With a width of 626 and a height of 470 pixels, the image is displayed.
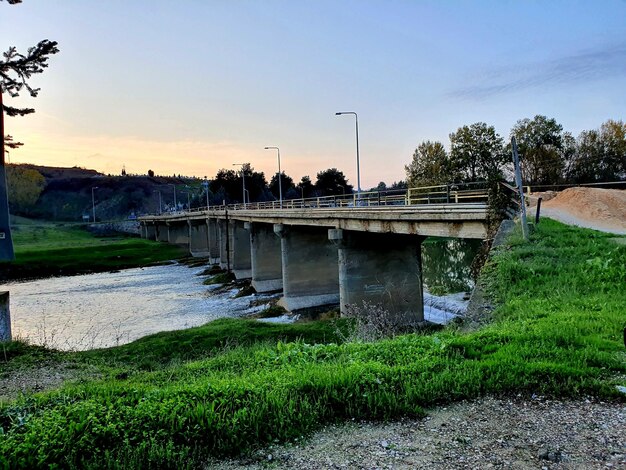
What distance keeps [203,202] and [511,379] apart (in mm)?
147508

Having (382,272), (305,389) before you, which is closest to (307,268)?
(382,272)

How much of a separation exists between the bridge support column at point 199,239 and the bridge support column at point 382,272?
52359 mm

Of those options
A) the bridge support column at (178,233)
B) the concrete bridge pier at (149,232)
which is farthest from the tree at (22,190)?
the bridge support column at (178,233)

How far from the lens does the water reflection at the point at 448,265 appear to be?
1393 inches

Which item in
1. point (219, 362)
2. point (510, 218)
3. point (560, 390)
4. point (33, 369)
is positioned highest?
point (510, 218)

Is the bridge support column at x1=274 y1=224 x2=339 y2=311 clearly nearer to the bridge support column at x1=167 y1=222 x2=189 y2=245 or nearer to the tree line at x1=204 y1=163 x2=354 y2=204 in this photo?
the bridge support column at x1=167 y1=222 x2=189 y2=245

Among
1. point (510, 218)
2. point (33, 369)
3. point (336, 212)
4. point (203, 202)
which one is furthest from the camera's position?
point (203, 202)

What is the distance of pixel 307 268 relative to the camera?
3525 centimetres

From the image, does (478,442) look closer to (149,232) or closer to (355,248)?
(355,248)

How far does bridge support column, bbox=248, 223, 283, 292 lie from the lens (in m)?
42.7

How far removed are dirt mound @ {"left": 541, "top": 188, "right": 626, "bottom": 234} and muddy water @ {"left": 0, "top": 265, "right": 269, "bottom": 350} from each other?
70.3 ft

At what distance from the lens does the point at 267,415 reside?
534 cm

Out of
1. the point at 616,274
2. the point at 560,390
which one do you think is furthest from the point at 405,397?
the point at 616,274

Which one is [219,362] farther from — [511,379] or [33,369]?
[33,369]
